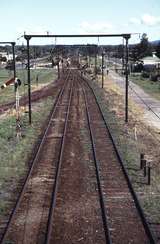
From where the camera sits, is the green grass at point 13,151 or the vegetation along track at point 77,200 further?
the green grass at point 13,151

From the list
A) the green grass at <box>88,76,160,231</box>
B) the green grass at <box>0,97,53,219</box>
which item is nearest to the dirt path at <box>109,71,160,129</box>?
the green grass at <box>88,76,160,231</box>

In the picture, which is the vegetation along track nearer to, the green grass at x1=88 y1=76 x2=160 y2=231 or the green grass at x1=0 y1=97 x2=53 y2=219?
the green grass at x1=88 y1=76 x2=160 y2=231

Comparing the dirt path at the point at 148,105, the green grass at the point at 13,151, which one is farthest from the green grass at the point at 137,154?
the green grass at the point at 13,151

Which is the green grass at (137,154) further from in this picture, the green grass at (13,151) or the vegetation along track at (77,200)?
the green grass at (13,151)

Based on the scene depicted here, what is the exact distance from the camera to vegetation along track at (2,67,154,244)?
12523 millimetres

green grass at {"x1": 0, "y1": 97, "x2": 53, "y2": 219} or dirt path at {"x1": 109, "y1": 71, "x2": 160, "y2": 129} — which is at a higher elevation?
green grass at {"x1": 0, "y1": 97, "x2": 53, "y2": 219}

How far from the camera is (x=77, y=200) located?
15359 millimetres

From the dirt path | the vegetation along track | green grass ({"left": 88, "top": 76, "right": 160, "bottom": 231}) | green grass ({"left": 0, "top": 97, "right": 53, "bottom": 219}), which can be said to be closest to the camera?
the vegetation along track

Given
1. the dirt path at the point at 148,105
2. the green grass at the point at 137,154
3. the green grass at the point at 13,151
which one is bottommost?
the dirt path at the point at 148,105

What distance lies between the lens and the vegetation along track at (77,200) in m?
12.5


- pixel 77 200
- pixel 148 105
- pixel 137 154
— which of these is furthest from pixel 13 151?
pixel 148 105

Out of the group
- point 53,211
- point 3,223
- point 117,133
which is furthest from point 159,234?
point 117,133

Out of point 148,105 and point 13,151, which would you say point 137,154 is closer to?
point 13,151

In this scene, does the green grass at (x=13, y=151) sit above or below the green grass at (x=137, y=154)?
above
